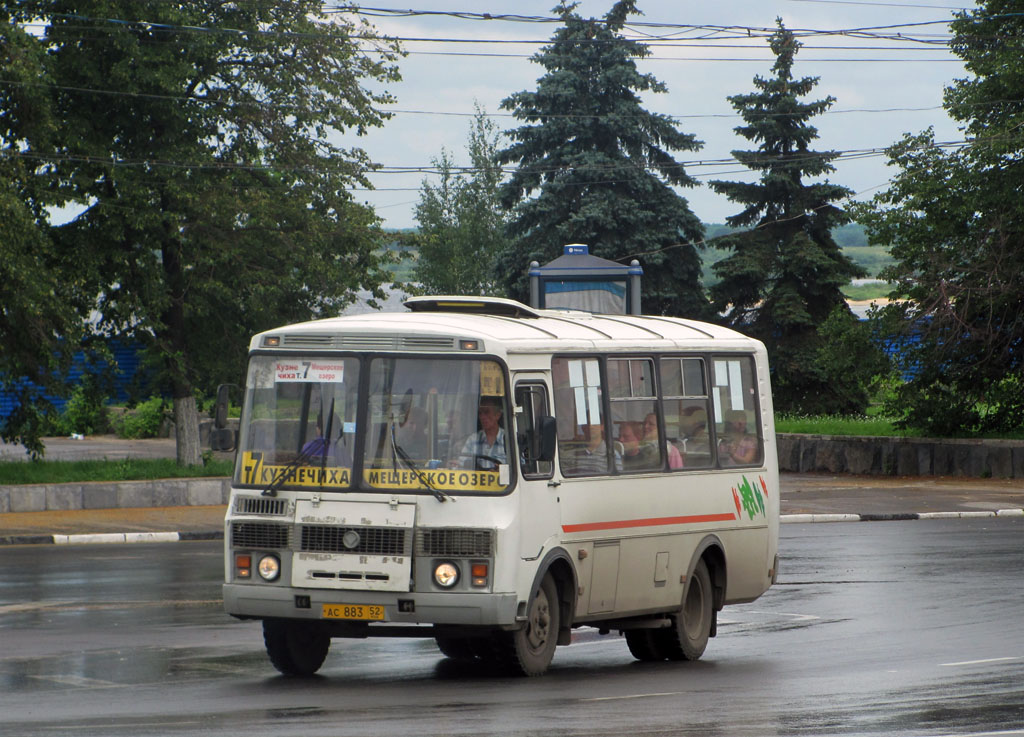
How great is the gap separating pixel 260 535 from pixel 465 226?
72.7 metres

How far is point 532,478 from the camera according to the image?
37.6 ft

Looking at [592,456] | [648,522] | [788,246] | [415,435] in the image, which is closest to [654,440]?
[648,522]

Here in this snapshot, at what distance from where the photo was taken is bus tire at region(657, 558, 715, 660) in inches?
523

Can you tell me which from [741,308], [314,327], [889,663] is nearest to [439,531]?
[314,327]

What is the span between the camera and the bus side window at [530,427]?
450 inches

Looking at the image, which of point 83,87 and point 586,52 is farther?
point 586,52

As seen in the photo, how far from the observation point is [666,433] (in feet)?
43.2

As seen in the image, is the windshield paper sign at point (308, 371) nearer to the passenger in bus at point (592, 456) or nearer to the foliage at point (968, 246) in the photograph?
the passenger in bus at point (592, 456)

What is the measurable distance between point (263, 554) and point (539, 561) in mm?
1941

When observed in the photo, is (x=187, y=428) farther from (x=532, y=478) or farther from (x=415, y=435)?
(x=532, y=478)

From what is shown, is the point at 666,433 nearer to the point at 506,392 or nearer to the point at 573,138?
the point at 506,392

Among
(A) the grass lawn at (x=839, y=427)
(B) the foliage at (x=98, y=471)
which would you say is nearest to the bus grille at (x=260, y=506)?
(B) the foliage at (x=98, y=471)

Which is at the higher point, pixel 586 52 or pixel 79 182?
pixel 586 52

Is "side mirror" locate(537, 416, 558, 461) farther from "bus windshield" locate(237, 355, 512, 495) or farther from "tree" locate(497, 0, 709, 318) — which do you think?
"tree" locate(497, 0, 709, 318)
